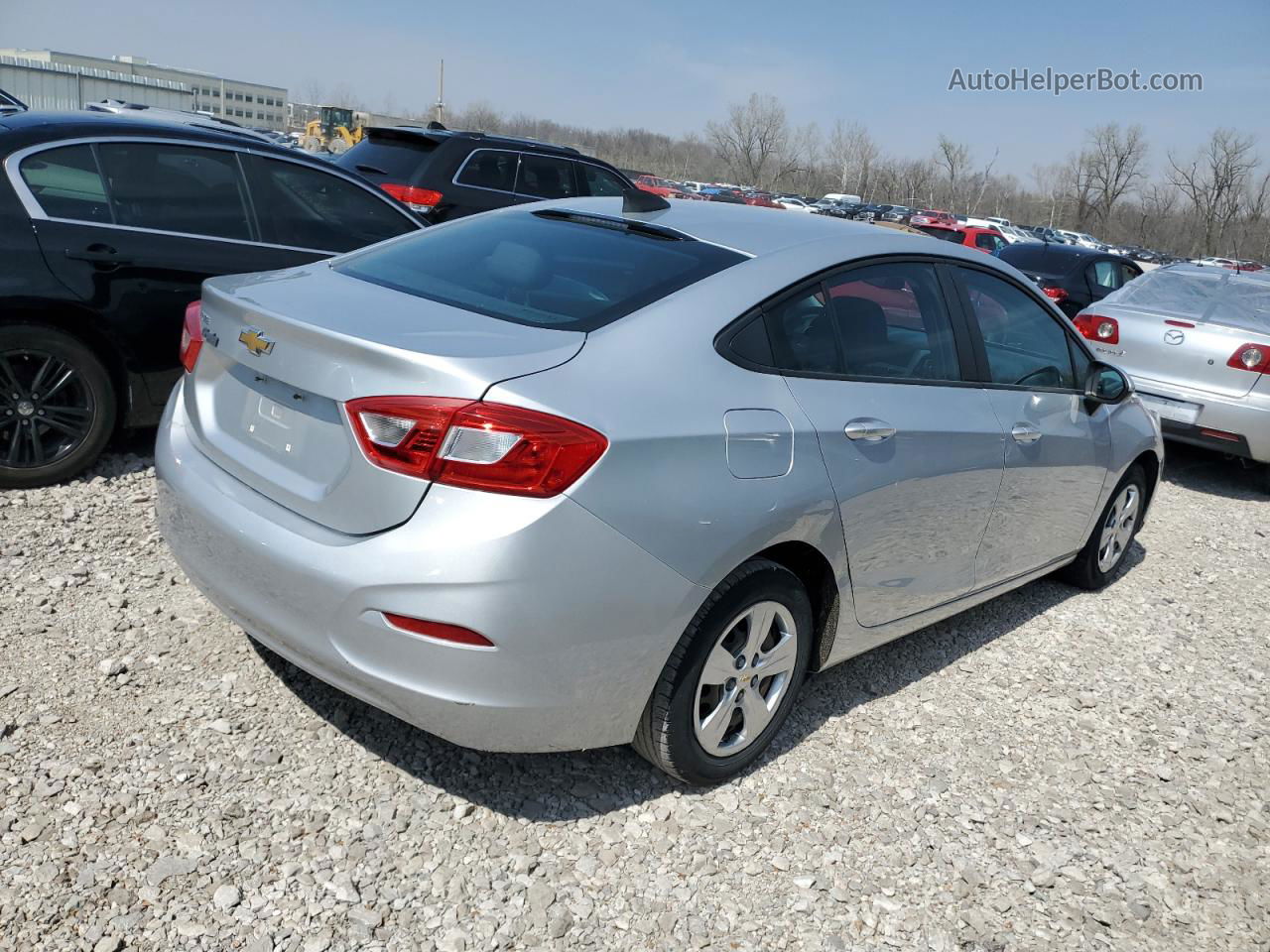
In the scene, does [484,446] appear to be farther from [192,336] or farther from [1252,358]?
[1252,358]

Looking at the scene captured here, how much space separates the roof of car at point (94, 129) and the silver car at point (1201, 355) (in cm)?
580

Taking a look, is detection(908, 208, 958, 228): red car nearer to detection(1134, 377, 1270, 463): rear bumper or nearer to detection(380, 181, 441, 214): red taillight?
detection(380, 181, 441, 214): red taillight

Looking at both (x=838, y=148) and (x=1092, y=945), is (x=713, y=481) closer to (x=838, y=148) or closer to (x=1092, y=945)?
(x=1092, y=945)

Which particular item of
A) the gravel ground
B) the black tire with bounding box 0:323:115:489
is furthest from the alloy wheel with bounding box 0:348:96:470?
the gravel ground

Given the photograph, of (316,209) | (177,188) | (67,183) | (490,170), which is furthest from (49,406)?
(490,170)

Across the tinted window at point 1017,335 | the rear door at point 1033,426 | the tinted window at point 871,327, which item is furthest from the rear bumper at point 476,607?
the tinted window at point 1017,335

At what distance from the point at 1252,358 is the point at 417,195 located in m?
6.83

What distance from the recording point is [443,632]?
239cm

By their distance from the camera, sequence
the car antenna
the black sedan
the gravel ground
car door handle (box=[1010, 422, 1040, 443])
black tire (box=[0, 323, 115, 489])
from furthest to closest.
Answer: the black sedan < black tire (box=[0, 323, 115, 489]) < car door handle (box=[1010, 422, 1040, 443]) < the car antenna < the gravel ground

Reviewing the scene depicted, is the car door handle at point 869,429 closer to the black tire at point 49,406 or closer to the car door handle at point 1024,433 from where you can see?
the car door handle at point 1024,433

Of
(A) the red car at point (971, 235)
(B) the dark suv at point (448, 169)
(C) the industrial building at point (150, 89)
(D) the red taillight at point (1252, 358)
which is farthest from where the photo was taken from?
(C) the industrial building at point (150, 89)

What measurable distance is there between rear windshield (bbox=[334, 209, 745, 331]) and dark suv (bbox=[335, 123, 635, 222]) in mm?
6320

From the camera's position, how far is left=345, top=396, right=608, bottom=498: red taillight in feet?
7.72

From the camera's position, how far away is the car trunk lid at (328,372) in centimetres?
242
